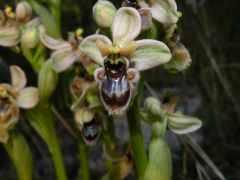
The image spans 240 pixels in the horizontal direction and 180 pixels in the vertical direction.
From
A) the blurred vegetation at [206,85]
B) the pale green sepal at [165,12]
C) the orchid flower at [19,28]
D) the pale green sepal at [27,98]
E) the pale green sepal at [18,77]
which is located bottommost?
the blurred vegetation at [206,85]

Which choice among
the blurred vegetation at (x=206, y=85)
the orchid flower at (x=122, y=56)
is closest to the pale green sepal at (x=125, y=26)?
the orchid flower at (x=122, y=56)

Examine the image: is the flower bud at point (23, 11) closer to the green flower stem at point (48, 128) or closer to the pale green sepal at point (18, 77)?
the pale green sepal at point (18, 77)

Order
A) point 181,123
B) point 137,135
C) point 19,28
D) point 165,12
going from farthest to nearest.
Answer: point 19,28 → point 181,123 → point 137,135 → point 165,12

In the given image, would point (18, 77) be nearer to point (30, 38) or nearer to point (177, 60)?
point (30, 38)

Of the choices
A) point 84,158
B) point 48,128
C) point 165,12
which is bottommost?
point 84,158

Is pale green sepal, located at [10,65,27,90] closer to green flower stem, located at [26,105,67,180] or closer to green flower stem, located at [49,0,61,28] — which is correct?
green flower stem, located at [26,105,67,180]

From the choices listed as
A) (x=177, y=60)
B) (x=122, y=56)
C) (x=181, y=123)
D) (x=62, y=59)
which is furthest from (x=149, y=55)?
(x=62, y=59)

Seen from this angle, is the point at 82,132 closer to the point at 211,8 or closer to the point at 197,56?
the point at 197,56
